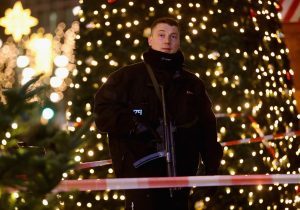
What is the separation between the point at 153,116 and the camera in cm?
379

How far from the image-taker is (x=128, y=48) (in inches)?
192

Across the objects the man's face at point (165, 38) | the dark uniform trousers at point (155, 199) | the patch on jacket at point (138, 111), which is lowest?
the dark uniform trousers at point (155, 199)

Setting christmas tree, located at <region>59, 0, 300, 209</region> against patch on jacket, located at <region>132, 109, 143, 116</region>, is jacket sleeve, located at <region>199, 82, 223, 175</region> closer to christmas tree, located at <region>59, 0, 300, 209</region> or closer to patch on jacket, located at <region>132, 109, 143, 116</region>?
patch on jacket, located at <region>132, 109, 143, 116</region>

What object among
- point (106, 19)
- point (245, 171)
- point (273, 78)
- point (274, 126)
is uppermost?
point (106, 19)

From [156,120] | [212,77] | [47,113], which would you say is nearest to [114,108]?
[156,120]

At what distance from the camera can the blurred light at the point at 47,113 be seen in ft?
5.83

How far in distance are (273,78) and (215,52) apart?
1.90ft

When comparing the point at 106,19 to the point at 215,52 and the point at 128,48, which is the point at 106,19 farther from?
the point at 215,52

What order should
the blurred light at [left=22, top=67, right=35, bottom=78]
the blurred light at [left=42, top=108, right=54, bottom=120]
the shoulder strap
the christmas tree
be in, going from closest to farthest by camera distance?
the blurred light at [left=42, top=108, right=54, bottom=120] < the blurred light at [left=22, top=67, right=35, bottom=78] < the shoulder strap < the christmas tree

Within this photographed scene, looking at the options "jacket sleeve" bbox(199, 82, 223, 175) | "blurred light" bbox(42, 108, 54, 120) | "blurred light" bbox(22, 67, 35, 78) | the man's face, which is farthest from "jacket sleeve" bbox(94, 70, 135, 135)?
"blurred light" bbox(42, 108, 54, 120)

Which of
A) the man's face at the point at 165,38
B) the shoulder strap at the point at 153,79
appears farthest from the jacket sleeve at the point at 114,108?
the man's face at the point at 165,38

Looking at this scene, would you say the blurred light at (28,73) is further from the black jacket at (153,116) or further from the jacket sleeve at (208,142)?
the jacket sleeve at (208,142)

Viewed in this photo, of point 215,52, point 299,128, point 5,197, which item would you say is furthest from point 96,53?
point 5,197

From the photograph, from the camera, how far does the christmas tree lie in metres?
4.79
